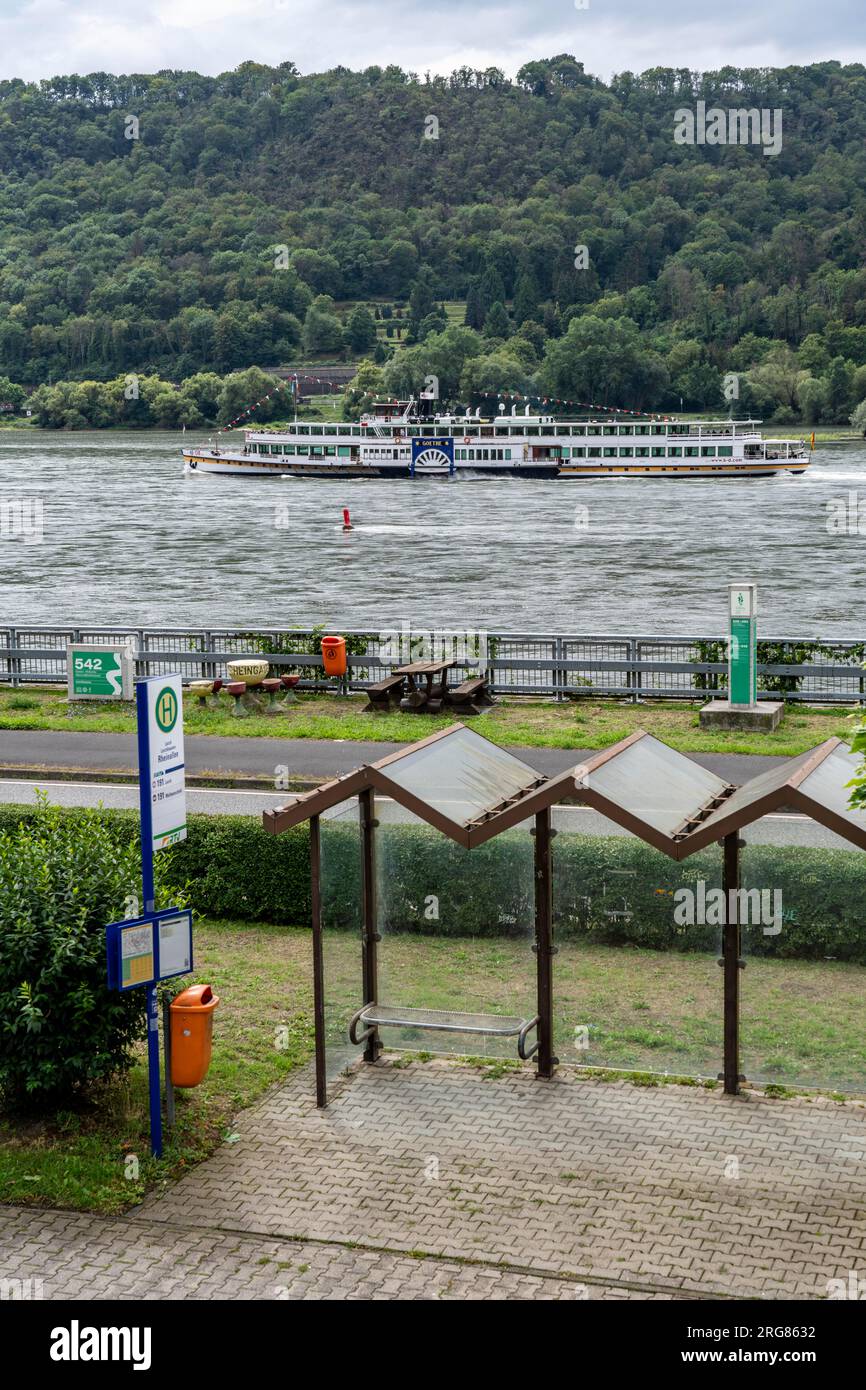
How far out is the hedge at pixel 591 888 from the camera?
10875mm

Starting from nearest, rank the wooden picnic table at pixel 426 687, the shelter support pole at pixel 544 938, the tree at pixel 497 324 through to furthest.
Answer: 1. the shelter support pole at pixel 544 938
2. the wooden picnic table at pixel 426 687
3. the tree at pixel 497 324

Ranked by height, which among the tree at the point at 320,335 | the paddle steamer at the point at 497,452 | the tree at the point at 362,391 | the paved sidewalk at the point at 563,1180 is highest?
the tree at the point at 320,335

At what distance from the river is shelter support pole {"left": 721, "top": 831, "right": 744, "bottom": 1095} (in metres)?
31.1

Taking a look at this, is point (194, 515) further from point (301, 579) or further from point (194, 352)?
point (194, 352)

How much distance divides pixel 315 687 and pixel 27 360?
599ft

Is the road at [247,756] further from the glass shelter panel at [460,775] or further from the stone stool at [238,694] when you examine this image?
the glass shelter panel at [460,775]

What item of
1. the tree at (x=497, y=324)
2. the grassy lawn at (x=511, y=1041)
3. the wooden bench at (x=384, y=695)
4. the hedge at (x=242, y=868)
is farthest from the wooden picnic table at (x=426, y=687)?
the tree at (x=497, y=324)

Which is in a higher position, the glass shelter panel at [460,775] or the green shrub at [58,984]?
the glass shelter panel at [460,775]

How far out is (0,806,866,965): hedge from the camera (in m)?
10.9

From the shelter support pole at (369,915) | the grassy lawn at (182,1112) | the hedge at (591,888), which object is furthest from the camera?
the shelter support pole at (369,915)

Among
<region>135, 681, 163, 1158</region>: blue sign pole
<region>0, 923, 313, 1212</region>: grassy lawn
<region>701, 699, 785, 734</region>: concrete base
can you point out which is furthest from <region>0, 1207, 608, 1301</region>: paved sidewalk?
<region>701, 699, 785, 734</region>: concrete base

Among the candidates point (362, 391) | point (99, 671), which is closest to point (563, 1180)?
point (99, 671)

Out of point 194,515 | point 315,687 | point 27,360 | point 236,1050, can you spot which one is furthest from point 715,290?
point 236,1050

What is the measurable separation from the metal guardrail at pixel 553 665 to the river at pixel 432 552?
46.3 feet
